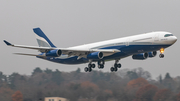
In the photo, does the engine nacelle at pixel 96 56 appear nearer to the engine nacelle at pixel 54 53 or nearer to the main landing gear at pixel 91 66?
the main landing gear at pixel 91 66

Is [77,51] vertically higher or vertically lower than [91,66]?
higher

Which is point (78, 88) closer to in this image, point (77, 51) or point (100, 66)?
point (100, 66)

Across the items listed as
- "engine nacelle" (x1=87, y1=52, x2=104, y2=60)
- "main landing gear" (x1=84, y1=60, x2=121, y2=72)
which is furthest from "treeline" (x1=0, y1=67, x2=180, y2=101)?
"engine nacelle" (x1=87, y1=52, x2=104, y2=60)

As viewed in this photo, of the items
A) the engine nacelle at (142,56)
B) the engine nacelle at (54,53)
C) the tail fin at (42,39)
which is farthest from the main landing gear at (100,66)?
the tail fin at (42,39)

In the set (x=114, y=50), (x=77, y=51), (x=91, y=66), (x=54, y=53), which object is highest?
(x=54, y=53)

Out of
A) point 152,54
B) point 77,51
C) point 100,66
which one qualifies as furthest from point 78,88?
point 152,54

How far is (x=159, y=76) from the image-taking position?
73.4 m

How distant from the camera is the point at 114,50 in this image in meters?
52.4

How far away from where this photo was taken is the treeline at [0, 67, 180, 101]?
58.2m

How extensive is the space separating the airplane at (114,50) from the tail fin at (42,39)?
2.50m

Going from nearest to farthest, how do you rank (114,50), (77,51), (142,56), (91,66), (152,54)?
1. (114,50)
2. (77,51)
3. (152,54)
4. (91,66)
5. (142,56)

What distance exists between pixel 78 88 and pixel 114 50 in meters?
10.8

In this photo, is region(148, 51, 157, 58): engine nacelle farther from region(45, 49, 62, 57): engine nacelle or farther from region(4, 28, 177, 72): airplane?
region(45, 49, 62, 57): engine nacelle

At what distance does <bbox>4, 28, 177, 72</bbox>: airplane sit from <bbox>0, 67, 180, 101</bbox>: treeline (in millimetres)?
4330
